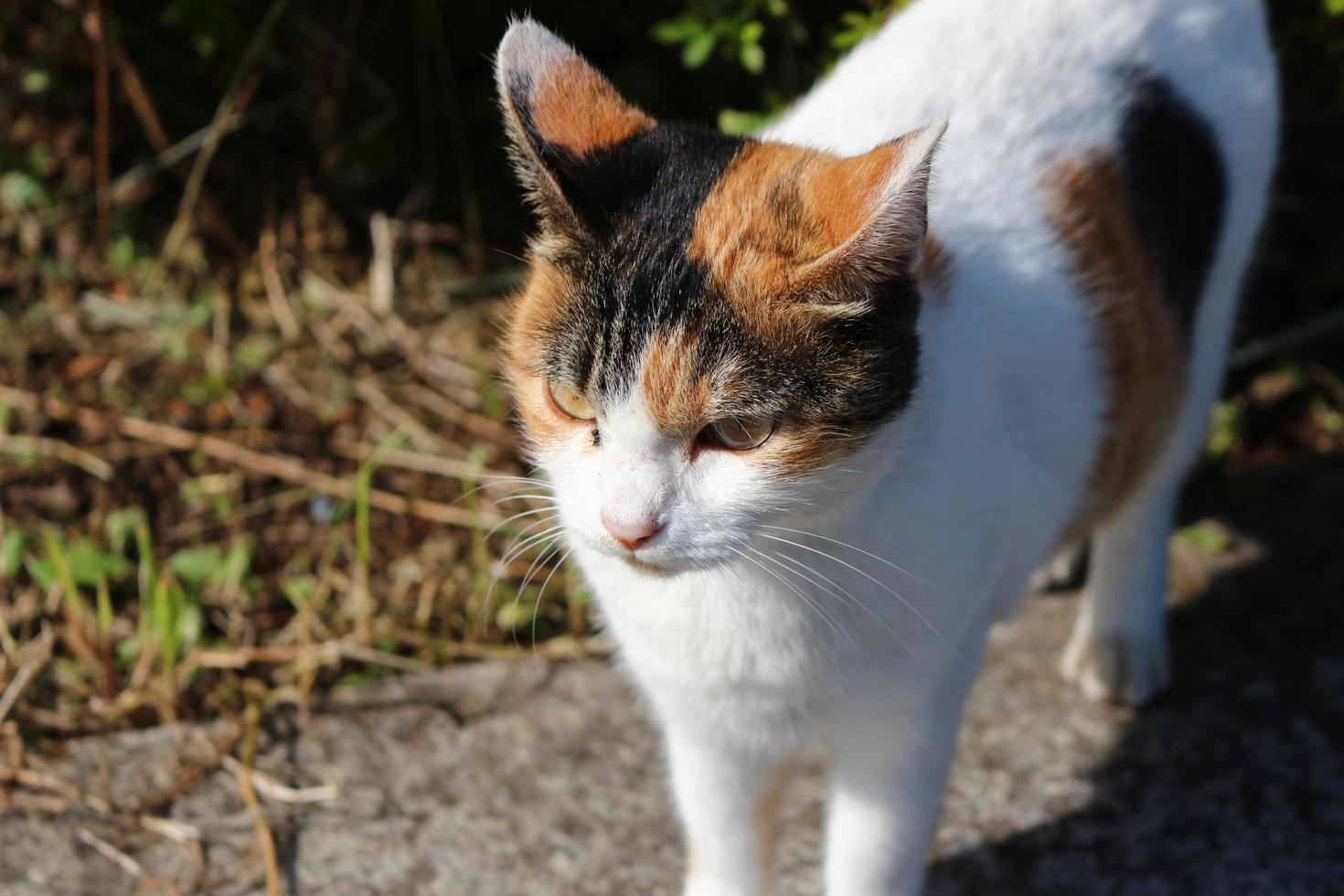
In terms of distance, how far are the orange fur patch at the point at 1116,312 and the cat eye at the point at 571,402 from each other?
91 centimetres

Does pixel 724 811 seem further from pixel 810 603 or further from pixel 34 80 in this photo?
pixel 34 80

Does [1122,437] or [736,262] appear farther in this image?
[1122,437]

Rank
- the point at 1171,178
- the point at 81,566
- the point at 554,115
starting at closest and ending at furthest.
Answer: the point at 554,115, the point at 1171,178, the point at 81,566

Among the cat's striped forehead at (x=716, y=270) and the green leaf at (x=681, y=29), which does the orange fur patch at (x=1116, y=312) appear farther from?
the green leaf at (x=681, y=29)

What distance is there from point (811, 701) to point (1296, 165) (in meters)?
2.70

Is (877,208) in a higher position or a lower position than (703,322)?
higher

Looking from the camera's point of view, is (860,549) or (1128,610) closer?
(860,549)

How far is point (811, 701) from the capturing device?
5.87ft

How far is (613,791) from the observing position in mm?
2420

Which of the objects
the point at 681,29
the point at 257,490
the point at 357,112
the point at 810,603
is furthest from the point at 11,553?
the point at 810,603

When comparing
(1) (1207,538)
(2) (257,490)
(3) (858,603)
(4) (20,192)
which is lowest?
(1) (1207,538)

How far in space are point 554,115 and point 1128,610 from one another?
66.5 inches

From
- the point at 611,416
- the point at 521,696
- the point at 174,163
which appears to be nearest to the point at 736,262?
the point at 611,416

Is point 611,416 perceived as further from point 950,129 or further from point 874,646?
point 950,129
